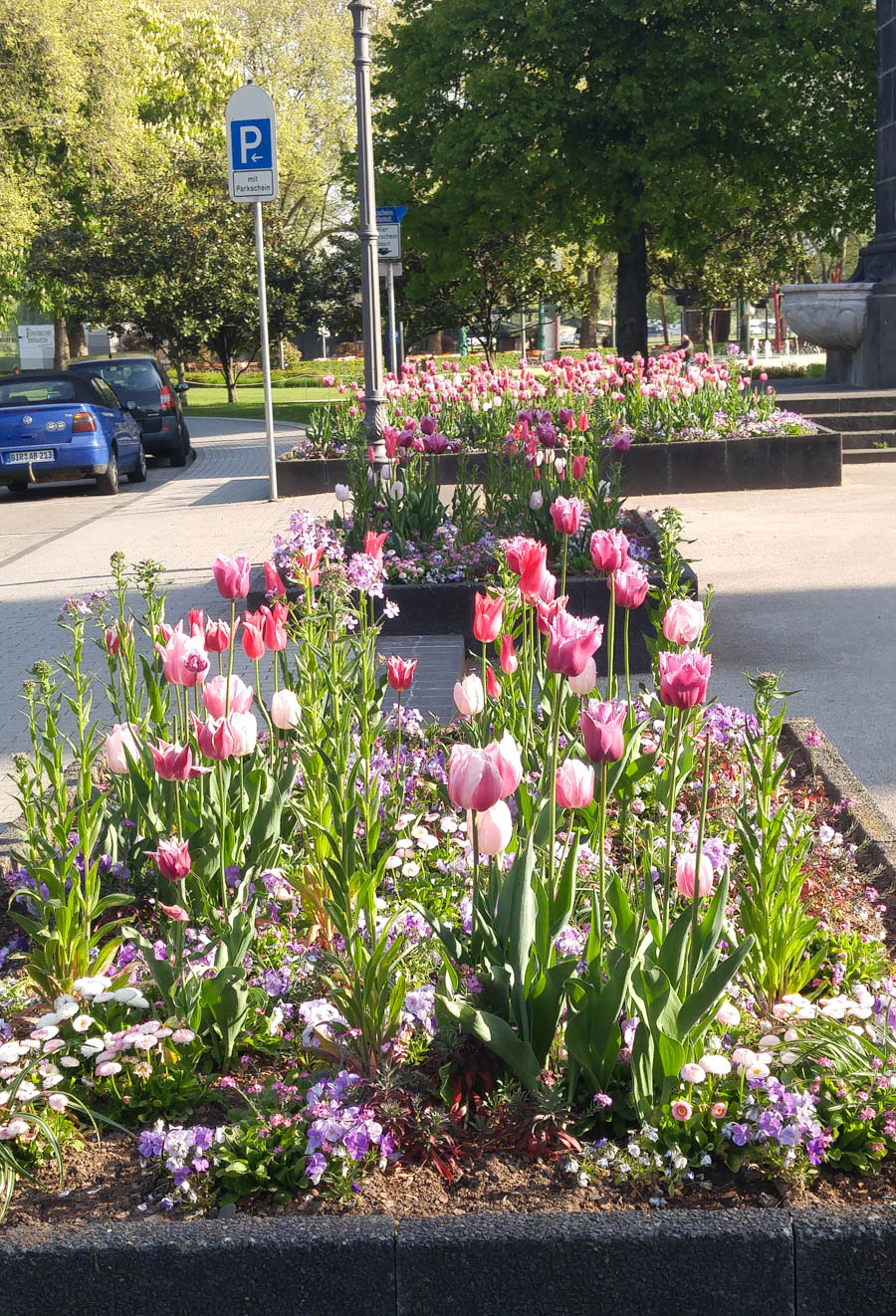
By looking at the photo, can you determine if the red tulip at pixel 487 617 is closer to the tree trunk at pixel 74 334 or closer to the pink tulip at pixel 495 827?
the pink tulip at pixel 495 827

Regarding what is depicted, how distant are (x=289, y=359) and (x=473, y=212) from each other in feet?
106

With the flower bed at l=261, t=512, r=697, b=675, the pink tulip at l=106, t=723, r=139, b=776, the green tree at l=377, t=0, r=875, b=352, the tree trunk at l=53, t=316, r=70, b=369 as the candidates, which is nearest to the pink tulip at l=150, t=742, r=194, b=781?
the pink tulip at l=106, t=723, r=139, b=776

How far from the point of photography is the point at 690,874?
109 inches

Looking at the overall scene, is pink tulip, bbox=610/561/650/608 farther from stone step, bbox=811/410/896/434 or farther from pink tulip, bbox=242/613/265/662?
stone step, bbox=811/410/896/434

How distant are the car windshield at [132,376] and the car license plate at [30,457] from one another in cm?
439

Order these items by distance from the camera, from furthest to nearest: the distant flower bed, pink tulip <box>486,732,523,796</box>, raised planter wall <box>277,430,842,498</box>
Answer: raised planter wall <box>277,430,842,498</box>
the distant flower bed
pink tulip <box>486,732,523,796</box>

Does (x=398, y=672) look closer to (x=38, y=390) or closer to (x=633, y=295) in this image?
(x=38, y=390)

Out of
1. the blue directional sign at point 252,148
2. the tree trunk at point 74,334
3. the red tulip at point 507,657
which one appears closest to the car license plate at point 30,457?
the blue directional sign at point 252,148

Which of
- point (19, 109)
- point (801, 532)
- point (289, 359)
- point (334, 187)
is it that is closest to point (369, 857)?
point (801, 532)

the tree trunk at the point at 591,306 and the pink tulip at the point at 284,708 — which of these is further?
the tree trunk at the point at 591,306

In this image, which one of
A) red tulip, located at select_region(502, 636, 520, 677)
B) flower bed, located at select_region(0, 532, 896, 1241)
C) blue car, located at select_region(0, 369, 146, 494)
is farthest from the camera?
blue car, located at select_region(0, 369, 146, 494)

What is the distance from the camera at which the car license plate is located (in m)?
16.9

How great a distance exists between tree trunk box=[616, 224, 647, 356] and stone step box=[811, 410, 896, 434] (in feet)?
30.4

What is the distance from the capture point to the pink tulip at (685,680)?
253cm
